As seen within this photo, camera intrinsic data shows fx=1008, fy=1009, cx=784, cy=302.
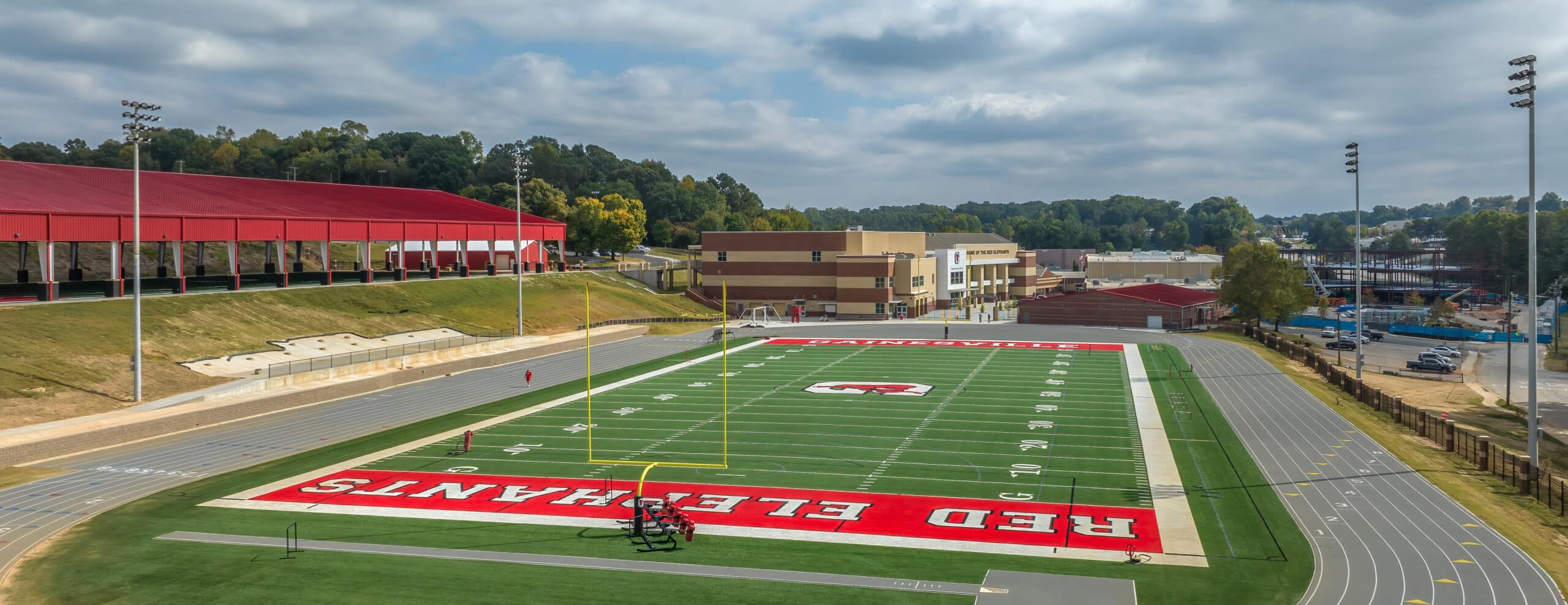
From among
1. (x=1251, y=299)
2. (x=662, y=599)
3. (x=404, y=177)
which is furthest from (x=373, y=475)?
(x=404, y=177)

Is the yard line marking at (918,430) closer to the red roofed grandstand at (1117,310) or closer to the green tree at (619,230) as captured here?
the red roofed grandstand at (1117,310)

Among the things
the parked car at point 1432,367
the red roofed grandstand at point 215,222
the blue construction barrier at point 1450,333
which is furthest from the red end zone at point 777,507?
the blue construction barrier at point 1450,333

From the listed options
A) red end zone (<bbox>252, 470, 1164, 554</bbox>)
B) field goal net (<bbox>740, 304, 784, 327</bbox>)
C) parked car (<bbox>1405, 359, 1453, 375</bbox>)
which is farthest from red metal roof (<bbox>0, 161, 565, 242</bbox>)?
parked car (<bbox>1405, 359, 1453, 375</bbox>)

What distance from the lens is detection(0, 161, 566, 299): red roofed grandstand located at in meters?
46.3

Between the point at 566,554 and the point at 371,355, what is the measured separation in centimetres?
3057

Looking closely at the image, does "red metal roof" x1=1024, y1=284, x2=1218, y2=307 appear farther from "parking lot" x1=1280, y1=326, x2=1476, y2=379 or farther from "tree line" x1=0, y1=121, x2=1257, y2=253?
"tree line" x1=0, y1=121, x2=1257, y2=253

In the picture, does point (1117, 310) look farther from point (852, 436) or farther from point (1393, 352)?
point (852, 436)

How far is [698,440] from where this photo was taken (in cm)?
3366

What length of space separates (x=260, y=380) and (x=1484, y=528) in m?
41.3

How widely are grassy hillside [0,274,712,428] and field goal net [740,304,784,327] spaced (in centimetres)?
853

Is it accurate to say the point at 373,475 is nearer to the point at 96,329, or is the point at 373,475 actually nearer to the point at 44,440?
the point at 44,440

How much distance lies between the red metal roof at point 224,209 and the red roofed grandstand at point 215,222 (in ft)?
0.24

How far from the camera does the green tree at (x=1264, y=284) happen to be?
252ft

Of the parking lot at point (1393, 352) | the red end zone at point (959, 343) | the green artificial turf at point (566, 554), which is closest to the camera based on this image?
the green artificial turf at point (566, 554)
